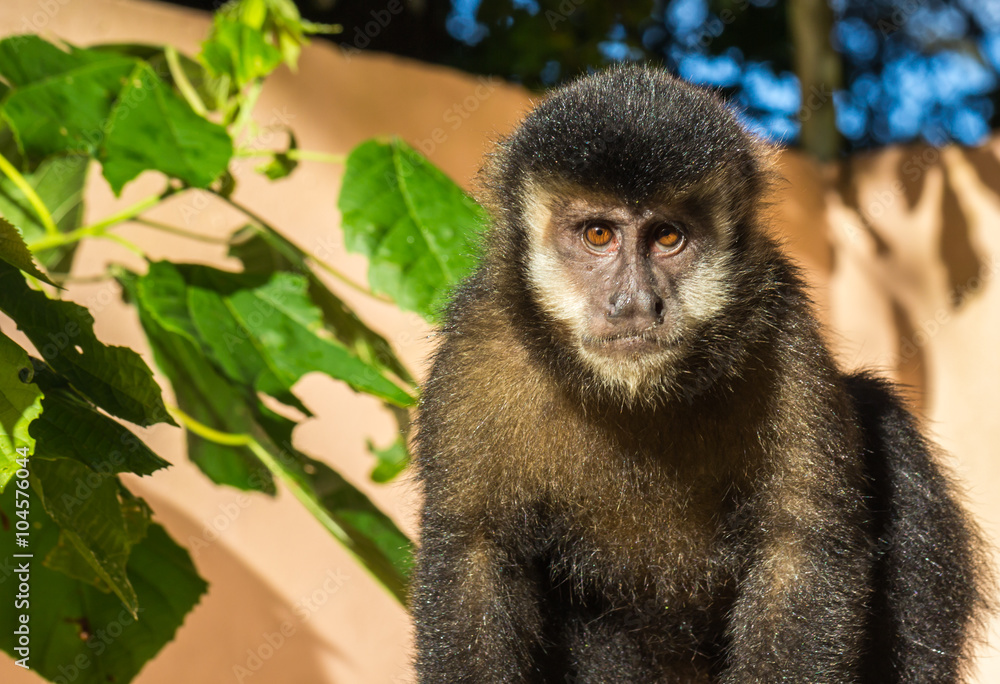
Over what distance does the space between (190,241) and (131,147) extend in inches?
64.7

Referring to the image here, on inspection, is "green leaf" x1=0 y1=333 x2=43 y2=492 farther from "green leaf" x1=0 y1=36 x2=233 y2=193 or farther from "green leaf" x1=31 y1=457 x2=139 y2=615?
"green leaf" x1=0 y1=36 x2=233 y2=193

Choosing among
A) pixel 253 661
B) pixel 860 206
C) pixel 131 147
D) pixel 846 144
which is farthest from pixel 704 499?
pixel 846 144

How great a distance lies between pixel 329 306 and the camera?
2979 mm

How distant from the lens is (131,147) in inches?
95.3

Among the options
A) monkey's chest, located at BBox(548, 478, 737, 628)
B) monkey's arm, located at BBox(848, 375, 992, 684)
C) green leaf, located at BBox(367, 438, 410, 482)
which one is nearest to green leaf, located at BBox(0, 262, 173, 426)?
monkey's chest, located at BBox(548, 478, 737, 628)

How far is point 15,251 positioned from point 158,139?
0.65m

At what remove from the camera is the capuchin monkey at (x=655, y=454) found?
2186 millimetres

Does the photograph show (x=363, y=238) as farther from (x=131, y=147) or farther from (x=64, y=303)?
(x=64, y=303)

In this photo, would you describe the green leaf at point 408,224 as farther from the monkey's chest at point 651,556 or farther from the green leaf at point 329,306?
the monkey's chest at point 651,556

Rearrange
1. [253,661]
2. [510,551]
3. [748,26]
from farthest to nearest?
[748,26], [253,661], [510,551]

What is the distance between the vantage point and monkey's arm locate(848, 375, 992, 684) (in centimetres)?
247

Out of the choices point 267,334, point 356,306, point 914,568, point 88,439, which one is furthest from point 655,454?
point 356,306

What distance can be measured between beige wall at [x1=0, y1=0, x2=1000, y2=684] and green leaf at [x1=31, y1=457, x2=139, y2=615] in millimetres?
858

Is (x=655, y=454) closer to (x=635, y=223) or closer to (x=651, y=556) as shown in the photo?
(x=651, y=556)
